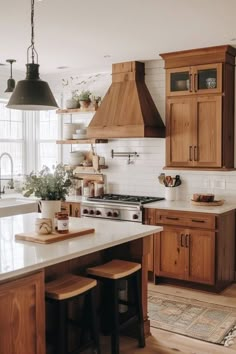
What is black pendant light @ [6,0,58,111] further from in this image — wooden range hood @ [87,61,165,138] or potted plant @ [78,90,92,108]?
Answer: potted plant @ [78,90,92,108]

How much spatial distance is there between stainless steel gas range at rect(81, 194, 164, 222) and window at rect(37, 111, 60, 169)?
1.48m

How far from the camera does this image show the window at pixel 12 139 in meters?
6.73

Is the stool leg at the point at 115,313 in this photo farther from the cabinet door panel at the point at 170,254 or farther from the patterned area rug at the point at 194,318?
the cabinet door panel at the point at 170,254

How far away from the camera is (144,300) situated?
382 cm

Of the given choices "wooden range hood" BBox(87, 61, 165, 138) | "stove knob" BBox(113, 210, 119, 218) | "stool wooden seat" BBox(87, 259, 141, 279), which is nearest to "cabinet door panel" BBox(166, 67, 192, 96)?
"wooden range hood" BBox(87, 61, 165, 138)

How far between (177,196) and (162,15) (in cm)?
252

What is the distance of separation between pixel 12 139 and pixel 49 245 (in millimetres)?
4085

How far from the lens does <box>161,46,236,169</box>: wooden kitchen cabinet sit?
5141 mm

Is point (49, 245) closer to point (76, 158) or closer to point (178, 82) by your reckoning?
point (178, 82)

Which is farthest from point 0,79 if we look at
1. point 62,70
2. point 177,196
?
point 177,196

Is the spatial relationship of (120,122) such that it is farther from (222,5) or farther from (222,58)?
(222,5)

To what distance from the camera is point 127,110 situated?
5.70 meters

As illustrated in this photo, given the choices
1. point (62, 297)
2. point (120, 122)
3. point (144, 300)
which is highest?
point (120, 122)

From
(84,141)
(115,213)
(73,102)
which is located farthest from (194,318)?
(73,102)
